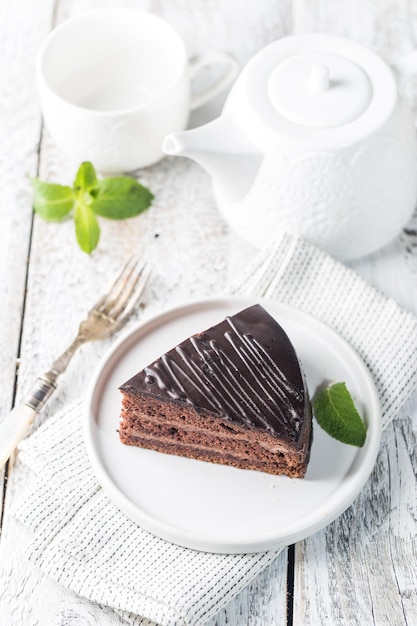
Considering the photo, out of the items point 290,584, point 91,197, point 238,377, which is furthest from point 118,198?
point 290,584

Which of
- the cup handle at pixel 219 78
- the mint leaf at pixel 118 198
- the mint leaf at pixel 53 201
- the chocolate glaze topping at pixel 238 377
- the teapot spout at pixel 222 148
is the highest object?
the teapot spout at pixel 222 148

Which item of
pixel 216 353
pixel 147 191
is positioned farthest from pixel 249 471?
pixel 147 191

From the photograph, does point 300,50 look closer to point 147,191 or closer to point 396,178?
point 396,178

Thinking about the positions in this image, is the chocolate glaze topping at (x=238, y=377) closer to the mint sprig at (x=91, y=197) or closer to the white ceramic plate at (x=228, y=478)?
the white ceramic plate at (x=228, y=478)

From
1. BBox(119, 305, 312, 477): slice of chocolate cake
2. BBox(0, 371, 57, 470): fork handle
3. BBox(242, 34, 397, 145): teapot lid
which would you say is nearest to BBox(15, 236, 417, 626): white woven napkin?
BBox(0, 371, 57, 470): fork handle

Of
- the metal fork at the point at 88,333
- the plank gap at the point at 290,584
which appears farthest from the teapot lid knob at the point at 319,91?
the plank gap at the point at 290,584

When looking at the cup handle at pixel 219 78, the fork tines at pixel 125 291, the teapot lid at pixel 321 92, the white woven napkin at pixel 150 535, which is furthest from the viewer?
the cup handle at pixel 219 78
